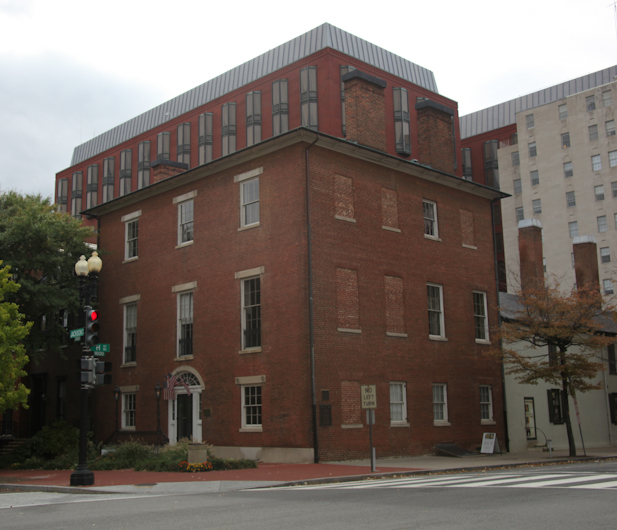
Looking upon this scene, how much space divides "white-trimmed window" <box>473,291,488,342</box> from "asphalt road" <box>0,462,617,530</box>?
1612 centimetres

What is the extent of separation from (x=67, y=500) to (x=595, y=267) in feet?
120

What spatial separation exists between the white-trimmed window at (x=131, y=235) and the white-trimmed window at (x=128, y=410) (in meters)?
6.36

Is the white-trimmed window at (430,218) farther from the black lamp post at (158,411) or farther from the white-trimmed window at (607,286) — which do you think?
the white-trimmed window at (607,286)

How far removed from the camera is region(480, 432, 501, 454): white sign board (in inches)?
1081

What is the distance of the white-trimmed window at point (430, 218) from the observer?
29.2 m

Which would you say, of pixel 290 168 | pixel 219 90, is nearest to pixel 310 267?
pixel 290 168

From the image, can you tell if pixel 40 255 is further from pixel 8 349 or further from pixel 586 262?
pixel 586 262

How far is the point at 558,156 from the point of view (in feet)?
234


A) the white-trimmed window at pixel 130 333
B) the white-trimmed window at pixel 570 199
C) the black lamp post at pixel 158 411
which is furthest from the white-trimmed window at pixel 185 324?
the white-trimmed window at pixel 570 199

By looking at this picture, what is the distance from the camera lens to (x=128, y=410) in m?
30.3

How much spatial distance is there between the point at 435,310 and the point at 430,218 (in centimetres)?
403

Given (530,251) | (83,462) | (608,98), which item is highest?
(608,98)

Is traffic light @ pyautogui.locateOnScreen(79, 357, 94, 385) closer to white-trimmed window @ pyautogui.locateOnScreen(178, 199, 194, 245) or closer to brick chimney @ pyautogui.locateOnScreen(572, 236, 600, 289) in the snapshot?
white-trimmed window @ pyautogui.locateOnScreen(178, 199, 194, 245)

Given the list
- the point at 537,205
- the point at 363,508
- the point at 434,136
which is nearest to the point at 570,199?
the point at 537,205
